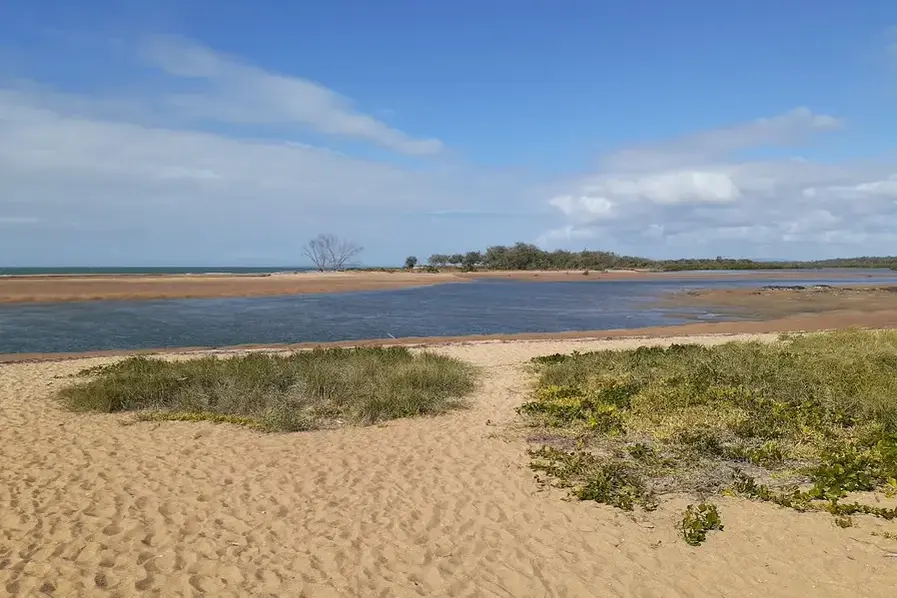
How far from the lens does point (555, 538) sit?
20.7 feet

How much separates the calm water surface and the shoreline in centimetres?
159

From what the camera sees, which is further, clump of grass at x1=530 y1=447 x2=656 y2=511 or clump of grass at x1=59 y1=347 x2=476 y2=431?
clump of grass at x1=59 y1=347 x2=476 y2=431

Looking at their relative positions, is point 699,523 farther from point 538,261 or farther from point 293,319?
point 538,261

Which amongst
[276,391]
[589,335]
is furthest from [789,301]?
[276,391]

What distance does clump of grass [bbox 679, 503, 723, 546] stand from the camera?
6.10 m

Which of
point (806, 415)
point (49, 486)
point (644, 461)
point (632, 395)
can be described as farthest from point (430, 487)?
point (806, 415)

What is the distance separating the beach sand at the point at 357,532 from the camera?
5391mm

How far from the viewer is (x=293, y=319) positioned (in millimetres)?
31250

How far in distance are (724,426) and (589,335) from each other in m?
14.7

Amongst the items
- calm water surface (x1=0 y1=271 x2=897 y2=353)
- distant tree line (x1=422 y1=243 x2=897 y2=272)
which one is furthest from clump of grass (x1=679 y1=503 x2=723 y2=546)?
distant tree line (x1=422 y1=243 x2=897 y2=272)

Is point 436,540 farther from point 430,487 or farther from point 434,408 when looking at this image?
point 434,408

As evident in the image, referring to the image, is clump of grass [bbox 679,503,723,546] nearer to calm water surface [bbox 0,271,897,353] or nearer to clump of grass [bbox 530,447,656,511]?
clump of grass [bbox 530,447,656,511]

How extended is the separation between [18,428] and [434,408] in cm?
689

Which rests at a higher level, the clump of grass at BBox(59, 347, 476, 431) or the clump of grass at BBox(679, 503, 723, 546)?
the clump of grass at BBox(59, 347, 476, 431)
